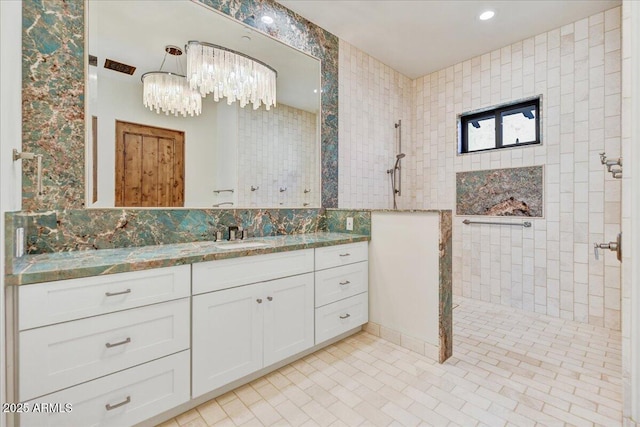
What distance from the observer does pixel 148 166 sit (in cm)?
179

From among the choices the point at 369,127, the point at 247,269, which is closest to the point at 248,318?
the point at 247,269

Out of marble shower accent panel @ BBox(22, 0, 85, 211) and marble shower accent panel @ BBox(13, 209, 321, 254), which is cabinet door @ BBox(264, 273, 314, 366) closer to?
marble shower accent panel @ BBox(13, 209, 321, 254)

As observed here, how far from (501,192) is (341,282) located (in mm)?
2107

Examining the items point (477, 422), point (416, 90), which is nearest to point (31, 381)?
point (477, 422)

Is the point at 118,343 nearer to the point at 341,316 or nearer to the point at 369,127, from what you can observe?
the point at 341,316

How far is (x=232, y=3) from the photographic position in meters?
2.17

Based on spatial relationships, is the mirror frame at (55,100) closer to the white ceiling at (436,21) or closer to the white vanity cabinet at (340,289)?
the white vanity cabinet at (340,289)

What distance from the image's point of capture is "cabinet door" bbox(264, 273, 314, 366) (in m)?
1.76

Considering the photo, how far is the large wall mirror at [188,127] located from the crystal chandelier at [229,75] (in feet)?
0.16

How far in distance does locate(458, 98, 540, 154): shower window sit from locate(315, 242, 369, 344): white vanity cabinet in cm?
205

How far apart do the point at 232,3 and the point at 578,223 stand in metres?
3.46

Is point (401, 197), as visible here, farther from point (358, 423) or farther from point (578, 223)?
point (358, 423)

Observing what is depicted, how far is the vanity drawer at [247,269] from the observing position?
1488 millimetres
